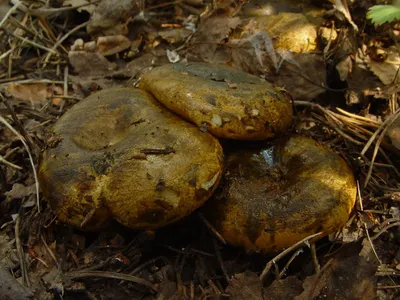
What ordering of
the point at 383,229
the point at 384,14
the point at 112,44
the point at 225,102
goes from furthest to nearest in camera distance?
1. the point at 112,44
2. the point at 384,14
3. the point at 383,229
4. the point at 225,102

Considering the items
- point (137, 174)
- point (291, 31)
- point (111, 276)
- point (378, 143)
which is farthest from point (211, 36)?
point (111, 276)

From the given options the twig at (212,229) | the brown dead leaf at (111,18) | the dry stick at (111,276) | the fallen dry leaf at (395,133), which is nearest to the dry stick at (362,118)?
the fallen dry leaf at (395,133)

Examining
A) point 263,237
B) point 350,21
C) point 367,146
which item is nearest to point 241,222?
point 263,237

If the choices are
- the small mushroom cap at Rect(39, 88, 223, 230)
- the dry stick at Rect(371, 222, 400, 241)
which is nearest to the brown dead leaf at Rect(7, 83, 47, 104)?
the small mushroom cap at Rect(39, 88, 223, 230)

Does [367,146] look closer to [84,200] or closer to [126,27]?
[84,200]

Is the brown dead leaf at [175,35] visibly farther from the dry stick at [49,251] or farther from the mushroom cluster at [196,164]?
the dry stick at [49,251]

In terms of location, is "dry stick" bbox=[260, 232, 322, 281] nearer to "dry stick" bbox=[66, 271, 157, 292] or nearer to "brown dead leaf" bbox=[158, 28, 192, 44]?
"dry stick" bbox=[66, 271, 157, 292]

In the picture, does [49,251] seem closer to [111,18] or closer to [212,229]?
[212,229]
